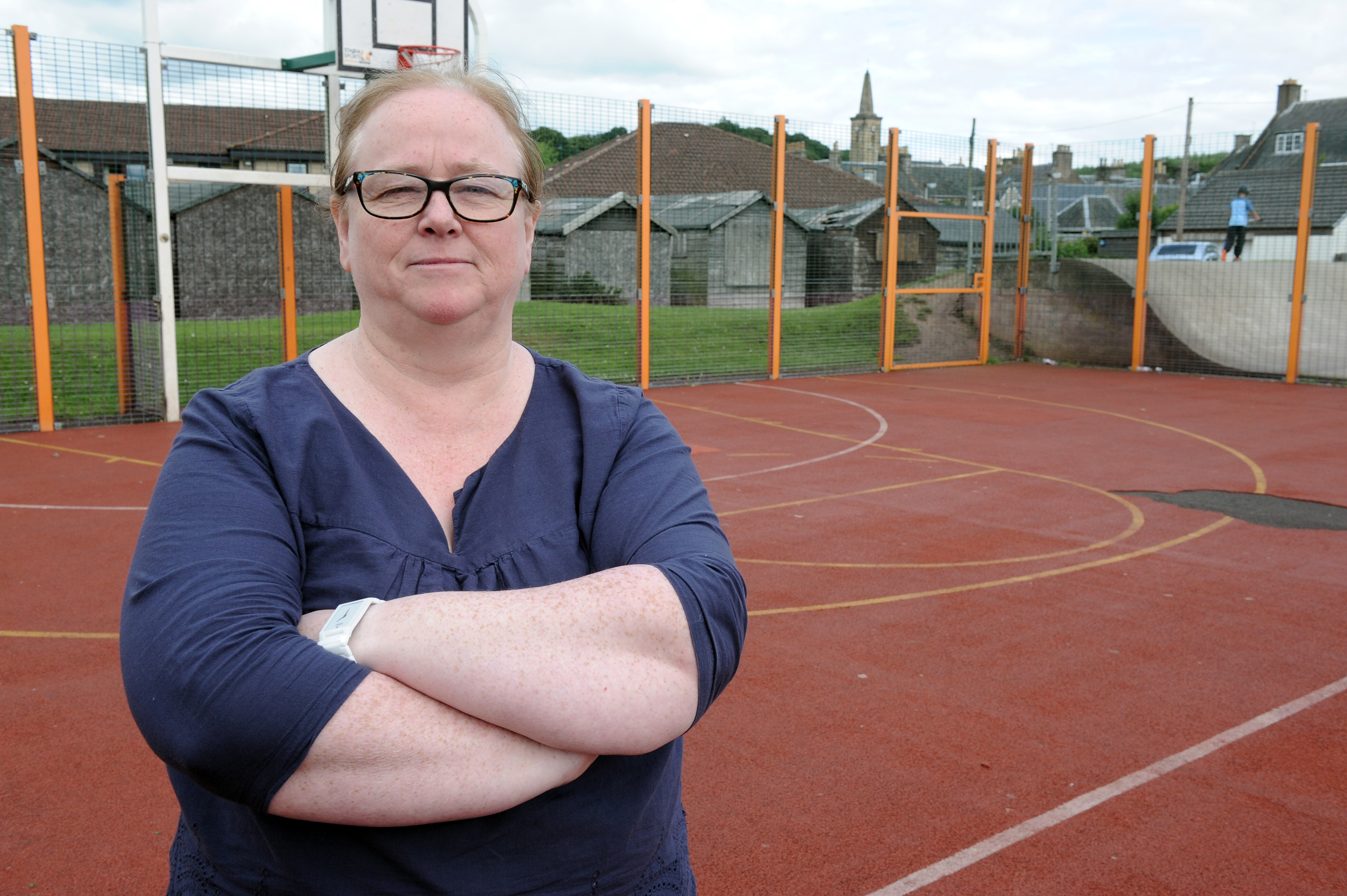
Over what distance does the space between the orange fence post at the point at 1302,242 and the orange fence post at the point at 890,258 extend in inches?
209

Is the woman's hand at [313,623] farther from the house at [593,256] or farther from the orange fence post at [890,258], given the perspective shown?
the orange fence post at [890,258]

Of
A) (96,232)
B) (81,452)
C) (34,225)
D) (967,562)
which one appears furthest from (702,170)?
(967,562)

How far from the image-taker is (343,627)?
1263 millimetres

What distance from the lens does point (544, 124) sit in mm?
12531

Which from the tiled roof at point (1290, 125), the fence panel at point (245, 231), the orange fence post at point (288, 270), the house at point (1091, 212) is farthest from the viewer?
the house at point (1091, 212)

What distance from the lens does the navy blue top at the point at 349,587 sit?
3.91 ft

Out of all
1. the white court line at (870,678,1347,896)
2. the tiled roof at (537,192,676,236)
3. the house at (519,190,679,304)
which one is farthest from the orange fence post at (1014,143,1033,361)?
the white court line at (870,678,1347,896)

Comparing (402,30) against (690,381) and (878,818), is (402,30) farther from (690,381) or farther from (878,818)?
(878,818)

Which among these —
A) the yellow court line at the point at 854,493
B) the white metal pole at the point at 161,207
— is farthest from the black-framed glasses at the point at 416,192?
the white metal pole at the point at 161,207

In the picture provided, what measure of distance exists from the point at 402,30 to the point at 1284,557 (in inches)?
365

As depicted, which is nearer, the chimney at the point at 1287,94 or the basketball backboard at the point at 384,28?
the basketball backboard at the point at 384,28

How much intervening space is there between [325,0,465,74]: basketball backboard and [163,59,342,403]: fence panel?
2.27ft

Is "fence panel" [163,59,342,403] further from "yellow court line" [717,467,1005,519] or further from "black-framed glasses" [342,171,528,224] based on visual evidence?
"black-framed glasses" [342,171,528,224]

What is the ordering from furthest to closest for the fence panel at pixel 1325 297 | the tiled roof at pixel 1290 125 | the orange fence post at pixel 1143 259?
the tiled roof at pixel 1290 125 < the orange fence post at pixel 1143 259 < the fence panel at pixel 1325 297
